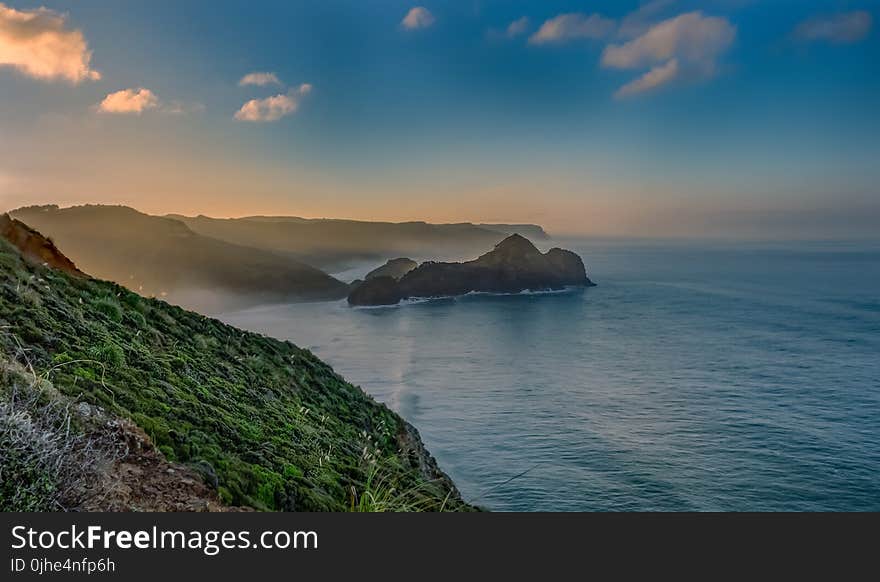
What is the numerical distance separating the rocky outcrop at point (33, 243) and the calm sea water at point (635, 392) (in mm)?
14258

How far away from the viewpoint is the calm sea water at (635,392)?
29.6 metres

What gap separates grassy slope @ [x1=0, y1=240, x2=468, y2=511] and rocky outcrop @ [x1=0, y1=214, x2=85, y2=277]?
2220mm

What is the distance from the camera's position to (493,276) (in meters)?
127

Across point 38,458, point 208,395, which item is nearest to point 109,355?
point 208,395

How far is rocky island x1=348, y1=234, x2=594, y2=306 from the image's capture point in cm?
11662

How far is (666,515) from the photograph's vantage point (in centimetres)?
506

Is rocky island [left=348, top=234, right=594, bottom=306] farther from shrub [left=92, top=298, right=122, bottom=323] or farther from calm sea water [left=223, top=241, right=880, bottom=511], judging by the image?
shrub [left=92, top=298, right=122, bottom=323]

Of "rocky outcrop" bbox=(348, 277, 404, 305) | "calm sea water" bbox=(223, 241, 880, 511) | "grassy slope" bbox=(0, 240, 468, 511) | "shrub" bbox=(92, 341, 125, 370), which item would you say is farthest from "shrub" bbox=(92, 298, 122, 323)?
"rocky outcrop" bbox=(348, 277, 404, 305)

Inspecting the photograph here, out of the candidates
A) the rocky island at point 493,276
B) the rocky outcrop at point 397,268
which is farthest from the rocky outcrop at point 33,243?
the rocky outcrop at point 397,268

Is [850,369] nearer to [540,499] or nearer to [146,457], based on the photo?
[540,499]

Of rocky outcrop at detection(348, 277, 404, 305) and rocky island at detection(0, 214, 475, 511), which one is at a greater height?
A: rocky island at detection(0, 214, 475, 511)

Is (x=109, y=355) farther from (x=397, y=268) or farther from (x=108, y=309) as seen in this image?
(x=397, y=268)

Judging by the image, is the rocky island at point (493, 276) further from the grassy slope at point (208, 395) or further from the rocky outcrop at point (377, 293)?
the grassy slope at point (208, 395)

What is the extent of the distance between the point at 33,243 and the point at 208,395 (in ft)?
34.2
